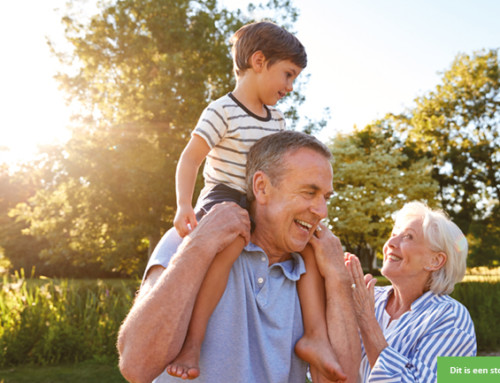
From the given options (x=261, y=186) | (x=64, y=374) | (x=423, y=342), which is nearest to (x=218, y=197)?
(x=261, y=186)

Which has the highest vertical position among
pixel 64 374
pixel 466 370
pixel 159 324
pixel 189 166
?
pixel 189 166

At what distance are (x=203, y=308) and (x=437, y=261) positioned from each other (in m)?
1.94

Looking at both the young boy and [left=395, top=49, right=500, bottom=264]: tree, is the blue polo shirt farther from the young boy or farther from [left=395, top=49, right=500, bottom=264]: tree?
[left=395, top=49, right=500, bottom=264]: tree

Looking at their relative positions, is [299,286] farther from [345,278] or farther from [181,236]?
[181,236]

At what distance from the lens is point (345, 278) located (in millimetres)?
2203

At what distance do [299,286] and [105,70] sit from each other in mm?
19006

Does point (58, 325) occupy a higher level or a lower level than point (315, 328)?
lower

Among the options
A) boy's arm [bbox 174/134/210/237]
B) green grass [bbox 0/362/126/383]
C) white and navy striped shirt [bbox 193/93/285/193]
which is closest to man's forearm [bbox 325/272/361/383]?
white and navy striped shirt [bbox 193/93/285/193]

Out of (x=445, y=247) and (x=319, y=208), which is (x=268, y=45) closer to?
(x=319, y=208)

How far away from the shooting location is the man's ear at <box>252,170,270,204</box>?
2.16m

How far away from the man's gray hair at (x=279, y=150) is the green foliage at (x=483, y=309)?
8.63 metres

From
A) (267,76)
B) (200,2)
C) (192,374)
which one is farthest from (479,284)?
(200,2)

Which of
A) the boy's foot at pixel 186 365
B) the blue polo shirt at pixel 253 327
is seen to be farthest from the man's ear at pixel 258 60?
the boy's foot at pixel 186 365

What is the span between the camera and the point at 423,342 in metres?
2.61
